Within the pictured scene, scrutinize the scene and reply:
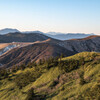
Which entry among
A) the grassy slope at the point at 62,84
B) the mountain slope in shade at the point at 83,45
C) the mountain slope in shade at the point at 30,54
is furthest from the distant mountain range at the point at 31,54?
the grassy slope at the point at 62,84

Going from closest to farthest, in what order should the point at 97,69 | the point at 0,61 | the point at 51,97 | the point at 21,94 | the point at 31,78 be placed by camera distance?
the point at 51,97, the point at 97,69, the point at 21,94, the point at 31,78, the point at 0,61

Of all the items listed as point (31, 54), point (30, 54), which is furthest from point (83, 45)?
point (30, 54)

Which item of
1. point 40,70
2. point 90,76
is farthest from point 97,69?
point 40,70

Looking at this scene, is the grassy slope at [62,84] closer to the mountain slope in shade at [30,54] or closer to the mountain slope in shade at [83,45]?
the mountain slope in shade at [30,54]

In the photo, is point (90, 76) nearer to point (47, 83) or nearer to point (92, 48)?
point (47, 83)

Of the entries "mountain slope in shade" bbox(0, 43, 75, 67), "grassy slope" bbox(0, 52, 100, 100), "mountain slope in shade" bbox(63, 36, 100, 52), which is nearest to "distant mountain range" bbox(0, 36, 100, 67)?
"mountain slope in shade" bbox(0, 43, 75, 67)

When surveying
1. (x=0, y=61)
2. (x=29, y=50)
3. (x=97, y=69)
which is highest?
(x=97, y=69)

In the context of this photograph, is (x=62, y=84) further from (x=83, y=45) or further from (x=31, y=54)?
(x=83, y=45)
